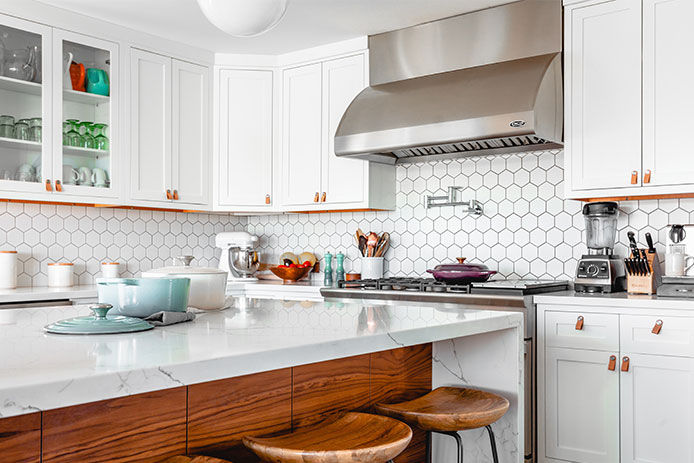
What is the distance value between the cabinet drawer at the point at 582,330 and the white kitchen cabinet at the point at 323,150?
142 centimetres

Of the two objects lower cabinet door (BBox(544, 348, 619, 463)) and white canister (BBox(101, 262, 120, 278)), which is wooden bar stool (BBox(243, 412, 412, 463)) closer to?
lower cabinet door (BBox(544, 348, 619, 463))

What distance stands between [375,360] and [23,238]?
267 cm

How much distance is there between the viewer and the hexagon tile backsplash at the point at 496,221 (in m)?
3.59

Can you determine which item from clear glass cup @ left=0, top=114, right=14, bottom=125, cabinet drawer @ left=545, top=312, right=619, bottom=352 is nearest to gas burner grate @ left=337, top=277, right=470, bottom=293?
cabinet drawer @ left=545, top=312, right=619, bottom=352

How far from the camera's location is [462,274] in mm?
3473

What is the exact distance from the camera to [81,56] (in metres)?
3.81

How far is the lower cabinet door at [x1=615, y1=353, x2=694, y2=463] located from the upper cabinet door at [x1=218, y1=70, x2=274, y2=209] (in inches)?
99.0

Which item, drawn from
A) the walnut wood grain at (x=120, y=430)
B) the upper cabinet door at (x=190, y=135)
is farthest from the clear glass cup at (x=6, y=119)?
the walnut wood grain at (x=120, y=430)

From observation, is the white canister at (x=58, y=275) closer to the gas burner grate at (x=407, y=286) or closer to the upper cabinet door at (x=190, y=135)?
the upper cabinet door at (x=190, y=135)

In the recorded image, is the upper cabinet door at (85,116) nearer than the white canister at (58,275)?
Yes

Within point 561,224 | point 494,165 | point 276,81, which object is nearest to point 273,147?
point 276,81

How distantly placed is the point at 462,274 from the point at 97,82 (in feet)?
7.62

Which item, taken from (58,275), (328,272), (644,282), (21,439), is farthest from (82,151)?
(644,282)

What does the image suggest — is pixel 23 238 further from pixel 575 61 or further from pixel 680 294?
pixel 680 294
